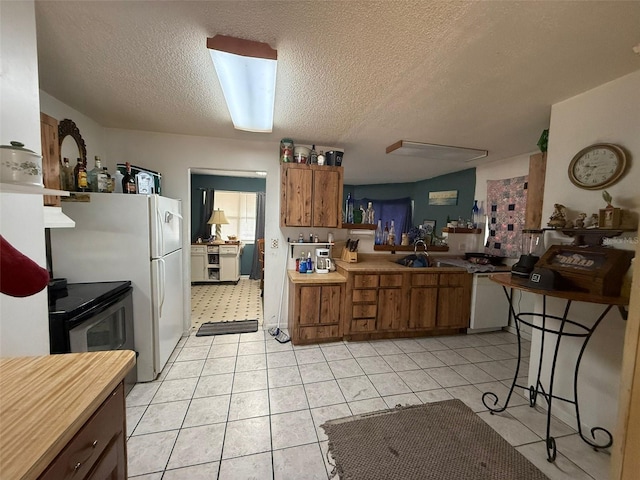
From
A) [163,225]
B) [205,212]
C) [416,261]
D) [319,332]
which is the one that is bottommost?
[319,332]

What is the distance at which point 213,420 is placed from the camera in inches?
69.3

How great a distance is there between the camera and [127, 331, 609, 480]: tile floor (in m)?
1.47

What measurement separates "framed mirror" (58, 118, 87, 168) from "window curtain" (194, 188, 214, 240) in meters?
3.01

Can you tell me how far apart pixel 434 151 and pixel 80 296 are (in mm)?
3660

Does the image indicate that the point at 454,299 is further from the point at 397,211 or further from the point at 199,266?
the point at 199,266

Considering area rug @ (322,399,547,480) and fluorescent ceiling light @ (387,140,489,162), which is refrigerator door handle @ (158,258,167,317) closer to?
area rug @ (322,399,547,480)

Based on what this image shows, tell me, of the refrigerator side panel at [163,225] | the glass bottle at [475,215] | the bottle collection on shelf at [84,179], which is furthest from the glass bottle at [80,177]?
the glass bottle at [475,215]

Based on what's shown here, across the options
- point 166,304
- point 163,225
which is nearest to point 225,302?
point 166,304

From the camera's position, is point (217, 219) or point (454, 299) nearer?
point (454, 299)

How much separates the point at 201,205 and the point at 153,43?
4387 millimetres

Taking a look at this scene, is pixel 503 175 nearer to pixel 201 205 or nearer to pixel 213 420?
pixel 213 420

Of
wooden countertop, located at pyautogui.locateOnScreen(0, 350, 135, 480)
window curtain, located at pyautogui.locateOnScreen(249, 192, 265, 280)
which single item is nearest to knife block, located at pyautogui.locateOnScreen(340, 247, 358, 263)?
wooden countertop, located at pyautogui.locateOnScreen(0, 350, 135, 480)

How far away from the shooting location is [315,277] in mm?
2910

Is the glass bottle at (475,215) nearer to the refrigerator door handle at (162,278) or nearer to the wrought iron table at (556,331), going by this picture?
the wrought iron table at (556,331)
